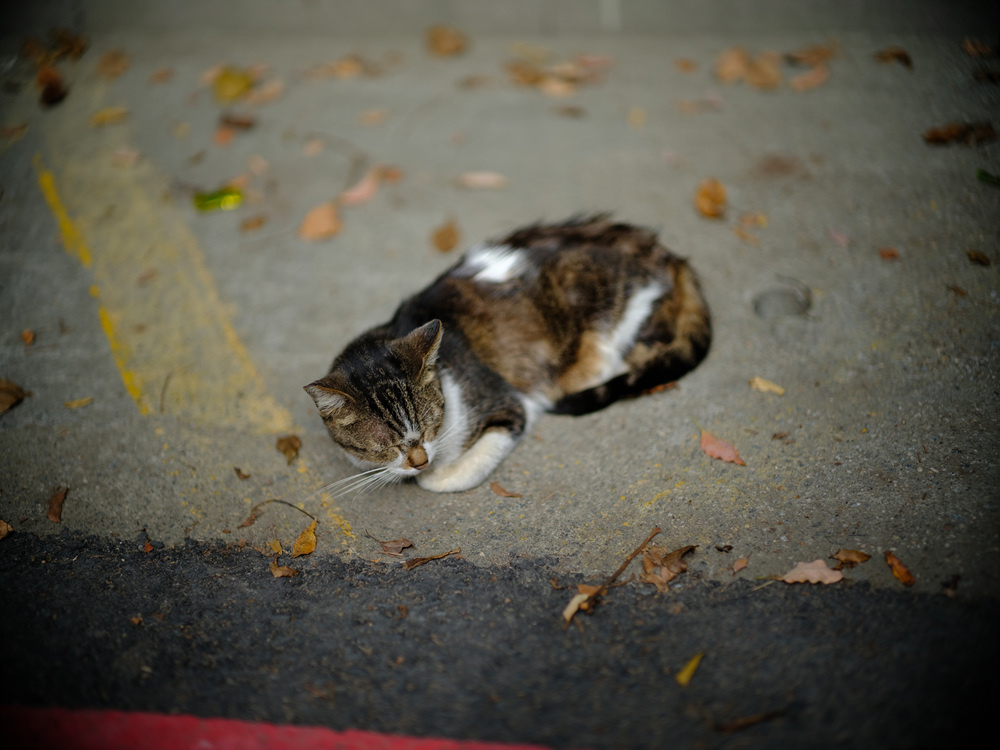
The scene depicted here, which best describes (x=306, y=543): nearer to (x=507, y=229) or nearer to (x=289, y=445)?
(x=289, y=445)

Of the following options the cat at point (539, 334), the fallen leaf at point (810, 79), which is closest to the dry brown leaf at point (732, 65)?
the fallen leaf at point (810, 79)

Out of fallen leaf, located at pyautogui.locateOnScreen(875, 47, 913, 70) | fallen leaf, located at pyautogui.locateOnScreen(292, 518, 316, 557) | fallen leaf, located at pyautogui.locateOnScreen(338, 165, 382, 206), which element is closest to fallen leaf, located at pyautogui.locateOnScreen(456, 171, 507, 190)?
fallen leaf, located at pyautogui.locateOnScreen(338, 165, 382, 206)

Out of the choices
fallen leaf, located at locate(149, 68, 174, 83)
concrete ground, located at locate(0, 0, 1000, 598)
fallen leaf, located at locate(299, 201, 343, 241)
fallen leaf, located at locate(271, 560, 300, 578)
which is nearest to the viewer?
fallen leaf, located at locate(271, 560, 300, 578)

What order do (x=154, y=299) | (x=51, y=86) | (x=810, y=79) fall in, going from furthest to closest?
1. (x=51, y=86)
2. (x=810, y=79)
3. (x=154, y=299)

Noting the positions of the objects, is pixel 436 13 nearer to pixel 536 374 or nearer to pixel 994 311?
pixel 536 374

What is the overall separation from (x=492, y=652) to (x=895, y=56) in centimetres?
555

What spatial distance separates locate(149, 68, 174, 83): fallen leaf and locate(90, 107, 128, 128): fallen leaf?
0.48 metres

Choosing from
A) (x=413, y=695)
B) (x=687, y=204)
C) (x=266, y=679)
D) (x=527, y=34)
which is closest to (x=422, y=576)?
(x=413, y=695)

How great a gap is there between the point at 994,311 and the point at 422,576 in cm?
325

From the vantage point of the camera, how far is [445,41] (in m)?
5.66

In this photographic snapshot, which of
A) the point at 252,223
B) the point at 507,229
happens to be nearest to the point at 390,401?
the point at 507,229

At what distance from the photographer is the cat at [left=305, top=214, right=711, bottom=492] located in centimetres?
293

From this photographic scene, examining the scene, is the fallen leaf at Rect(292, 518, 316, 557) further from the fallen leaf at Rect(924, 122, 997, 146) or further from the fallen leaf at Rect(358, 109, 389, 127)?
the fallen leaf at Rect(924, 122, 997, 146)

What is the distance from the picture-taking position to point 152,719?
2193 millimetres
